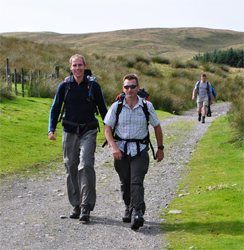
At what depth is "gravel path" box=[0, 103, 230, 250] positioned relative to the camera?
173 inches

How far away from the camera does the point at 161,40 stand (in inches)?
6619

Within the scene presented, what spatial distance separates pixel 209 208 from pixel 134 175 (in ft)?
4.99

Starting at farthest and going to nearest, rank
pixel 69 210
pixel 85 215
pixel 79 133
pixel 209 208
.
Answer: pixel 69 210 → pixel 209 208 → pixel 79 133 → pixel 85 215

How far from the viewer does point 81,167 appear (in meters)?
5.16

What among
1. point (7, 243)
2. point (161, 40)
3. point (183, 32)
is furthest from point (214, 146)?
point (183, 32)

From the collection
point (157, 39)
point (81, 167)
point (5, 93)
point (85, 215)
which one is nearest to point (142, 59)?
point (5, 93)

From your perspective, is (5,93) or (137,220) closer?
(137,220)

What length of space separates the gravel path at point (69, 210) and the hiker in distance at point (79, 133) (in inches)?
15.1

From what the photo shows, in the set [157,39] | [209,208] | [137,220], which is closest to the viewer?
[137,220]

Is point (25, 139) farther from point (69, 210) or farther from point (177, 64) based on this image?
point (177, 64)

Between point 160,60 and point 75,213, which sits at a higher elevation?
point 160,60

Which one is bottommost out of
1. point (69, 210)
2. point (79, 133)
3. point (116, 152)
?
point (69, 210)

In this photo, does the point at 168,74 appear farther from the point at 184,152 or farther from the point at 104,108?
the point at 104,108

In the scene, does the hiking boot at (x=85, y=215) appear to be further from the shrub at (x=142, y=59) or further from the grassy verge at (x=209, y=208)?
the shrub at (x=142, y=59)
